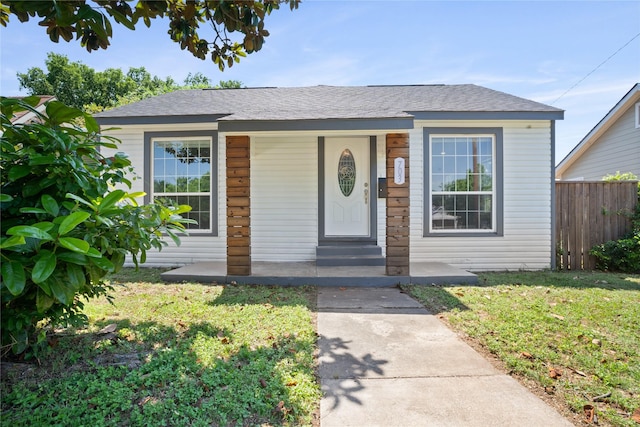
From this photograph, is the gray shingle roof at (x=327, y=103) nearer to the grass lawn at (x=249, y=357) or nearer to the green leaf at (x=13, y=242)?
the grass lawn at (x=249, y=357)

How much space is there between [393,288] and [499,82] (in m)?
8.45

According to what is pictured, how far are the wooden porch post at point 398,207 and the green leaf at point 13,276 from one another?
4460 mm

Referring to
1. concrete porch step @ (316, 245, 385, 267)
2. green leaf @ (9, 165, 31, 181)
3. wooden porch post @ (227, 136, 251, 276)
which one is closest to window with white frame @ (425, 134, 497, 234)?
concrete porch step @ (316, 245, 385, 267)

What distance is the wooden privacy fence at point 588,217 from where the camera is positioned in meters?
6.60

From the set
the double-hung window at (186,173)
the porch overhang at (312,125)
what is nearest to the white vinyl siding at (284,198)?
the double-hung window at (186,173)

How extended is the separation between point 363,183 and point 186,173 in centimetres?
390

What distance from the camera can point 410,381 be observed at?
7.65ft

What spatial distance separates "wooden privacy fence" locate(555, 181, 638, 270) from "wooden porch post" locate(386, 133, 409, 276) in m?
3.98

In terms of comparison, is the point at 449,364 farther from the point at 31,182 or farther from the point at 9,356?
the point at 9,356

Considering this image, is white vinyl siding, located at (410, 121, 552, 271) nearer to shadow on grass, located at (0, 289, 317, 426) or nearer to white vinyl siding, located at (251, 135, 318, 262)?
white vinyl siding, located at (251, 135, 318, 262)

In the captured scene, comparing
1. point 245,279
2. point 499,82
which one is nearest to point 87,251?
point 245,279

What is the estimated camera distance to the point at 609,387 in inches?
86.5

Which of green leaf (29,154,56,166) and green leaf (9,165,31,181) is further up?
green leaf (29,154,56,166)

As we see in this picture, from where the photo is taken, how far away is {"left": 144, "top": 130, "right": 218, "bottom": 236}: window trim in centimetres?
672
